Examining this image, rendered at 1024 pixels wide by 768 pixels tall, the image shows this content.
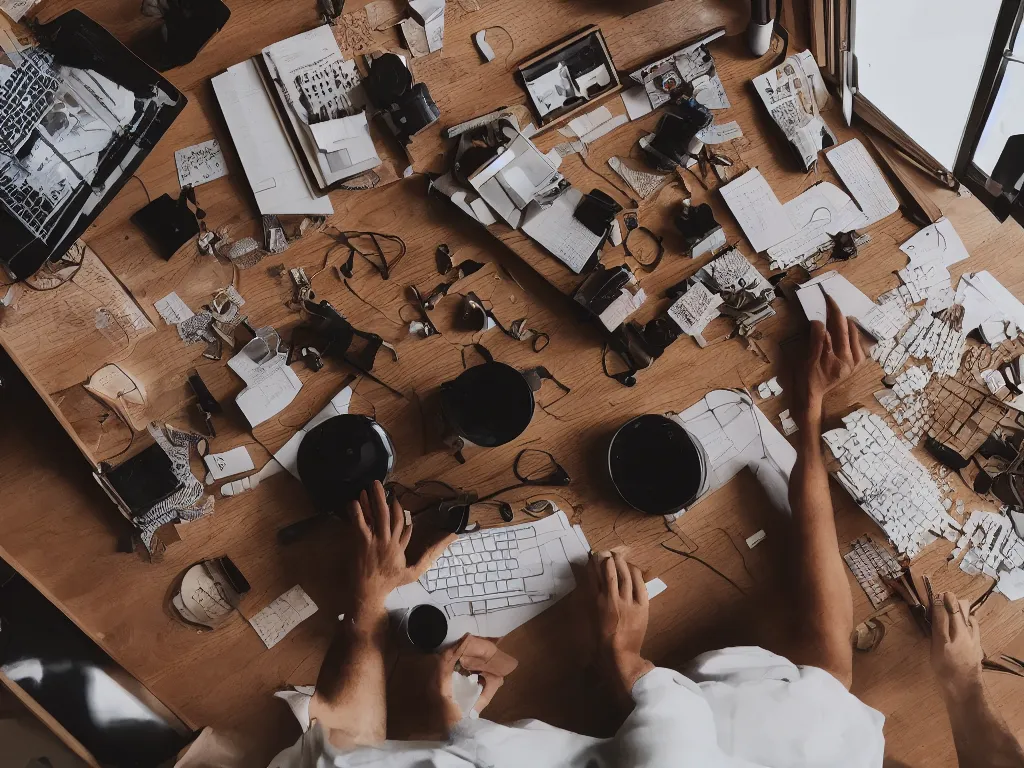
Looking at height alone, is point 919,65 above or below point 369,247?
below

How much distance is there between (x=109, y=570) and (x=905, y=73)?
85.6 inches

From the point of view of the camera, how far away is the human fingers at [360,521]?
134 cm

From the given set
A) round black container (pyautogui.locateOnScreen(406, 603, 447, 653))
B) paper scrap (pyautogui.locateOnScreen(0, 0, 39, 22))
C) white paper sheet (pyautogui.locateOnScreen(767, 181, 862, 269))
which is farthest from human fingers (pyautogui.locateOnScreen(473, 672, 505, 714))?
paper scrap (pyautogui.locateOnScreen(0, 0, 39, 22))

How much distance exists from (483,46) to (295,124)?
0.46m

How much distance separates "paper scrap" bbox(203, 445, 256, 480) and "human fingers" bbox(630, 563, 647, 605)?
2.87 feet

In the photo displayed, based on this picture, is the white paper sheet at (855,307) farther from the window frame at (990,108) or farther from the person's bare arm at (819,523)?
the window frame at (990,108)

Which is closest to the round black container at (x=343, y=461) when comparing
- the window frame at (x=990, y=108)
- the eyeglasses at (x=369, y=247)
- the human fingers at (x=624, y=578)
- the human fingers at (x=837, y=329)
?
the eyeglasses at (x=369, y=247)

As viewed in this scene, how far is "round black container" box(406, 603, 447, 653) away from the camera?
136 cm

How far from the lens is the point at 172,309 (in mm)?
1394

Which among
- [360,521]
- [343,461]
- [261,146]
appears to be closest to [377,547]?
[360,521]

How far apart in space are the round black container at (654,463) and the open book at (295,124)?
84 cm

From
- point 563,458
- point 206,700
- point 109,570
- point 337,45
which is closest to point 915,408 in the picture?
point 563,458

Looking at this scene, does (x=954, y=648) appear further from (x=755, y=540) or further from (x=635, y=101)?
(x=635, y=101)

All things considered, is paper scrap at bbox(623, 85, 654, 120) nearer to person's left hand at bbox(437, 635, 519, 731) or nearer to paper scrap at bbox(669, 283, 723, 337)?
paper scrap at bbox(669, 283, 723, 337)
